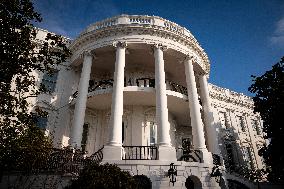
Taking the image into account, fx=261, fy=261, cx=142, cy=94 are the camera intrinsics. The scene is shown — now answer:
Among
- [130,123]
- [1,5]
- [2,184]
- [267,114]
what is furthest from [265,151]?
[1,5]

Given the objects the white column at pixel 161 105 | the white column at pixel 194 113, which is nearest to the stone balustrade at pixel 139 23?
the white column at pixel 161 105

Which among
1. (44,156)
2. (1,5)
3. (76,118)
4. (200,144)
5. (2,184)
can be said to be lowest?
(2,184)

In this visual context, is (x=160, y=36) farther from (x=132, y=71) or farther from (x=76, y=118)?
(x=76, y=118)

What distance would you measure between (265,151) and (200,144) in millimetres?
6605

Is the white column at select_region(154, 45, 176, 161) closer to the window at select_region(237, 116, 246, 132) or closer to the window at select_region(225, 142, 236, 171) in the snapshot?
the window at select_region(225, 142, 236, 171)

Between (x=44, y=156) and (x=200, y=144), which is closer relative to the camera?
(x=44, y=156)

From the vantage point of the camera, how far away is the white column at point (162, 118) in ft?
48.0

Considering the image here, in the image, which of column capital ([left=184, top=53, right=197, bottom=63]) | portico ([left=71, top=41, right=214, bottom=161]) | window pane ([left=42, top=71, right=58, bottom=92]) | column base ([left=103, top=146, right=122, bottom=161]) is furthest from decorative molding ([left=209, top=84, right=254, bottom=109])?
→ column base ([left=103, top=146, right=122, bottom=161])

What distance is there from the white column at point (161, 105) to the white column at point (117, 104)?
229cm

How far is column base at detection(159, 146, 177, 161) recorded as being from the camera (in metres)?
14.5

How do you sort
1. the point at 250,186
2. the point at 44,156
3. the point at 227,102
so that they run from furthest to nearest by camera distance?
1. the point at 227,102
2. the point at 250,186
3. the point at 44,156

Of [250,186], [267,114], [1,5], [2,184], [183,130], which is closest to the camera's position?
[1,5]

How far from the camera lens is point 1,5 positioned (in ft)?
29.7

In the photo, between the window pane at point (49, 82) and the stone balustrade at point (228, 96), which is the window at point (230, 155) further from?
the window pane at point (49, 82)
